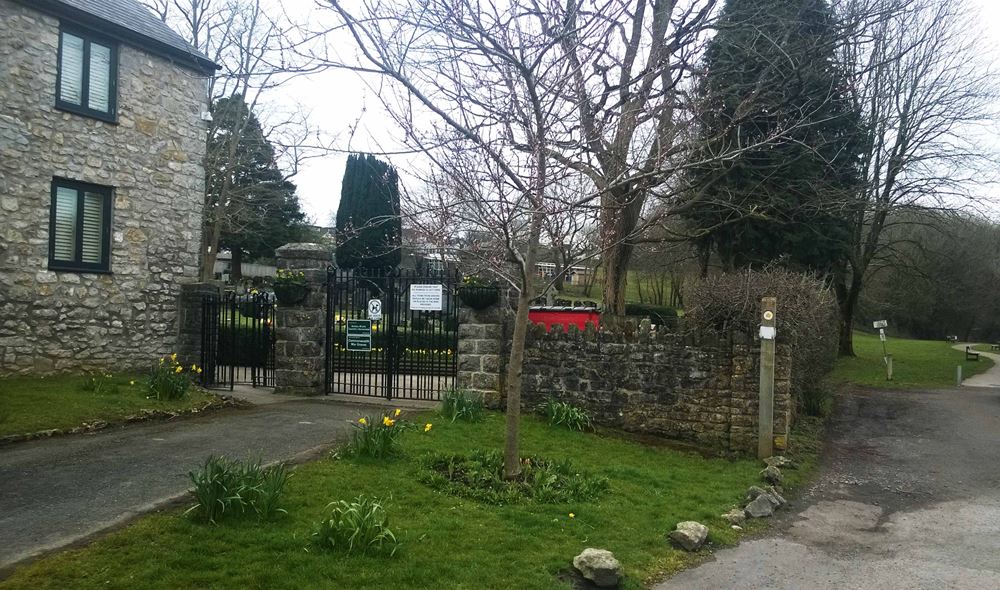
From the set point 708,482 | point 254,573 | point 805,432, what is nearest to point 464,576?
point 254,573

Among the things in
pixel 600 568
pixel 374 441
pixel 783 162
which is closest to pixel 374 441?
pixel 374 441

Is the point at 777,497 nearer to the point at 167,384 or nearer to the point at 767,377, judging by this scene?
the point at 767,377

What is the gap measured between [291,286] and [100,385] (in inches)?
127

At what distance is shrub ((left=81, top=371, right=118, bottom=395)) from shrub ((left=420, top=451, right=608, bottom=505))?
5667mm

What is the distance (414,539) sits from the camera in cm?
512

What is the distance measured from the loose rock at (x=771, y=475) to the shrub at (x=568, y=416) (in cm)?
256

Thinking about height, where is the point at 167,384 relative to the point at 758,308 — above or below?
below

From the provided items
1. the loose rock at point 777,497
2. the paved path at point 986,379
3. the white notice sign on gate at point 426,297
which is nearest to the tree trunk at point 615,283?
the white notice sign on gate at point 426,297

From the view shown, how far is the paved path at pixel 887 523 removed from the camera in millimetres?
5344

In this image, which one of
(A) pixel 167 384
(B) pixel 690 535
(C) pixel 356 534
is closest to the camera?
(C) pixel 356 534

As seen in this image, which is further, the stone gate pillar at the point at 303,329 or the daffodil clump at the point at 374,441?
the stone gate pillar at the point at 303,329

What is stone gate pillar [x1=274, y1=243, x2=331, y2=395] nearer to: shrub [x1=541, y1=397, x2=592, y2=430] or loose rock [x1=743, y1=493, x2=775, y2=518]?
shrub [x1=541, y1=397, x2=592, y2=430]

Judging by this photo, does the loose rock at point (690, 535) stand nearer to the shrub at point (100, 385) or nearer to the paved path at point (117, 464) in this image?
the paved path at point (117, 464)

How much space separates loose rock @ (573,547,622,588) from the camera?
484 centimetres
